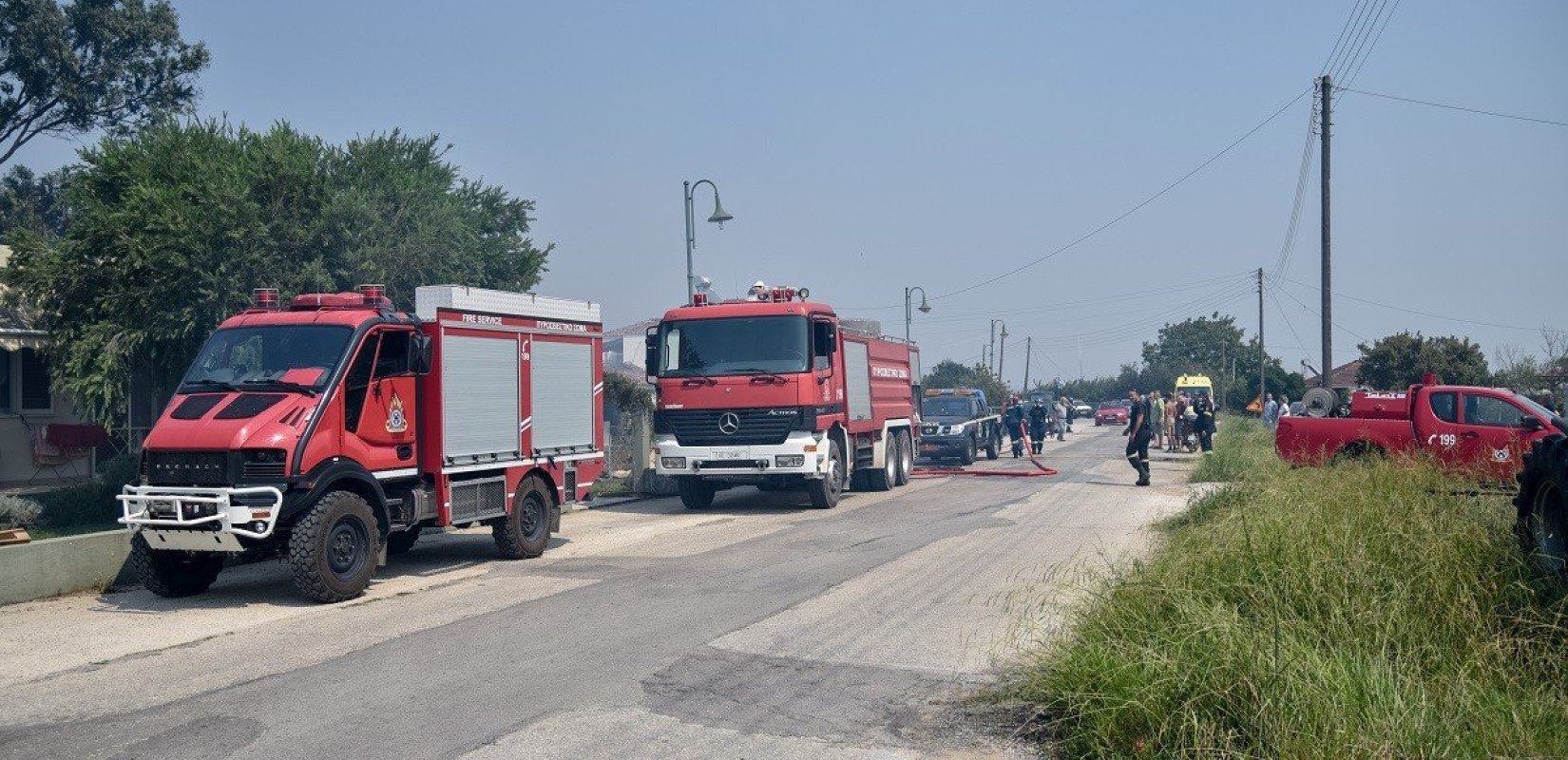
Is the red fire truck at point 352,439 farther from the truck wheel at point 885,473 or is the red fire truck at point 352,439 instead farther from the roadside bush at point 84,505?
the truck wheel at point 885,473

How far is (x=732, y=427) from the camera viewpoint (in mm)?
18484

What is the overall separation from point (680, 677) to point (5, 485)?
19.6 meters

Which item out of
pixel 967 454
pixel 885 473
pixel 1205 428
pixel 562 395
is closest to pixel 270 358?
pixel 562 395

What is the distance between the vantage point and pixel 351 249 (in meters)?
21.2

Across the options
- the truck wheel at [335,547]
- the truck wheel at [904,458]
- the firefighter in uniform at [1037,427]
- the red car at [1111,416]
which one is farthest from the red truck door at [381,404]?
the red car at [1111,416]

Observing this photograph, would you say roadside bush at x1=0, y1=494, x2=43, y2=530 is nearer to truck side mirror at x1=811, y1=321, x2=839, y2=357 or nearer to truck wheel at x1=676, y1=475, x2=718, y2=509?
Answer: truck wheel at x1=676, y1=475, x2=718, y2=509

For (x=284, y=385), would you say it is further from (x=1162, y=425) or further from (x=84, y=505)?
(x=1162, y=425)

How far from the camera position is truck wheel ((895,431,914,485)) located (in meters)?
24.4

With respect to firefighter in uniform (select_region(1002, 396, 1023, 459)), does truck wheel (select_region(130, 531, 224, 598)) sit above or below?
below

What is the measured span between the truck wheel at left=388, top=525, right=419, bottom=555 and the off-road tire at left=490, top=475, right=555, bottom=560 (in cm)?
88

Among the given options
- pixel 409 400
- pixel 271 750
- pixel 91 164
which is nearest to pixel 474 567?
pixel 409 400

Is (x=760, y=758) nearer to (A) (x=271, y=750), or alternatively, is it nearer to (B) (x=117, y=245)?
(A) (x=271, y=750)

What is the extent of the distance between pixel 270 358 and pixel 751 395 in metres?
8.36

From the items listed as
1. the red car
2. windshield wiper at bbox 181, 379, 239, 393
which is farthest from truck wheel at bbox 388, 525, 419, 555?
the red car
